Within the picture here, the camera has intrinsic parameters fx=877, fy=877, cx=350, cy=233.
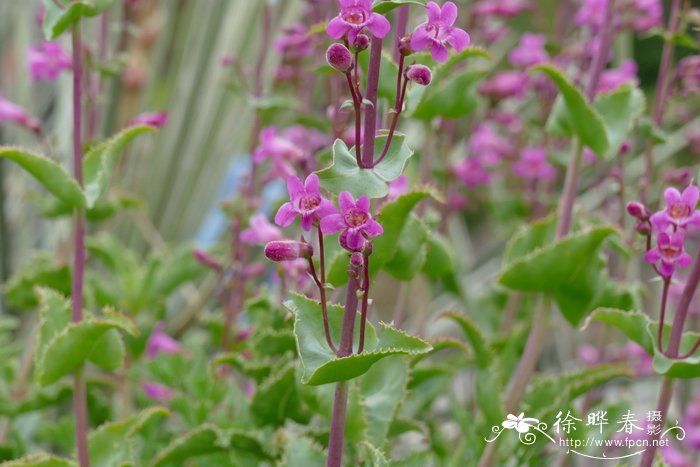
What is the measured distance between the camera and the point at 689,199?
67 centimetres

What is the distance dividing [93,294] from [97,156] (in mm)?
412

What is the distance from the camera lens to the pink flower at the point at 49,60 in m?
1.13

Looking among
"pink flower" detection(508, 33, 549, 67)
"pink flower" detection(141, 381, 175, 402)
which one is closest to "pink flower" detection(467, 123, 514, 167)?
"pink flower" detection(508, 33, 549, 67)

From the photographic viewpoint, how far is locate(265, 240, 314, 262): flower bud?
0.61 m

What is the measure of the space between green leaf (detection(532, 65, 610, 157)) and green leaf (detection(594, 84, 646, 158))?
0.04 feet

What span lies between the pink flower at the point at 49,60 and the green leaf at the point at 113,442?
19.6 inches

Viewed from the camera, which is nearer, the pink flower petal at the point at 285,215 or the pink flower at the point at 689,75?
the pink flower petal at the point at 285,215

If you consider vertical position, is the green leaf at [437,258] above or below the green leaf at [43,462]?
above

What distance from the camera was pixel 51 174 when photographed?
759mm

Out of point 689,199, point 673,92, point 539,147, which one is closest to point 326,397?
point 689,199

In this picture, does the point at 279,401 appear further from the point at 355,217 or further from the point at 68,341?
the point at 355,217

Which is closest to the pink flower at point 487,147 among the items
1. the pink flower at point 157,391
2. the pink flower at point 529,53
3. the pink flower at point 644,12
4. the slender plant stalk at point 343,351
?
the pink flower at point 529,53

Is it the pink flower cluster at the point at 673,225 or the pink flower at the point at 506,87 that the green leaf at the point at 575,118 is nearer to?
the pink flower cluster at the point at 673,225

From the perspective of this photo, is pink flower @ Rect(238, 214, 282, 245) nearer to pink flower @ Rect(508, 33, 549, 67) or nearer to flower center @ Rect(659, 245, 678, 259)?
flower center @ Rect(659, 245, 678, 259)
